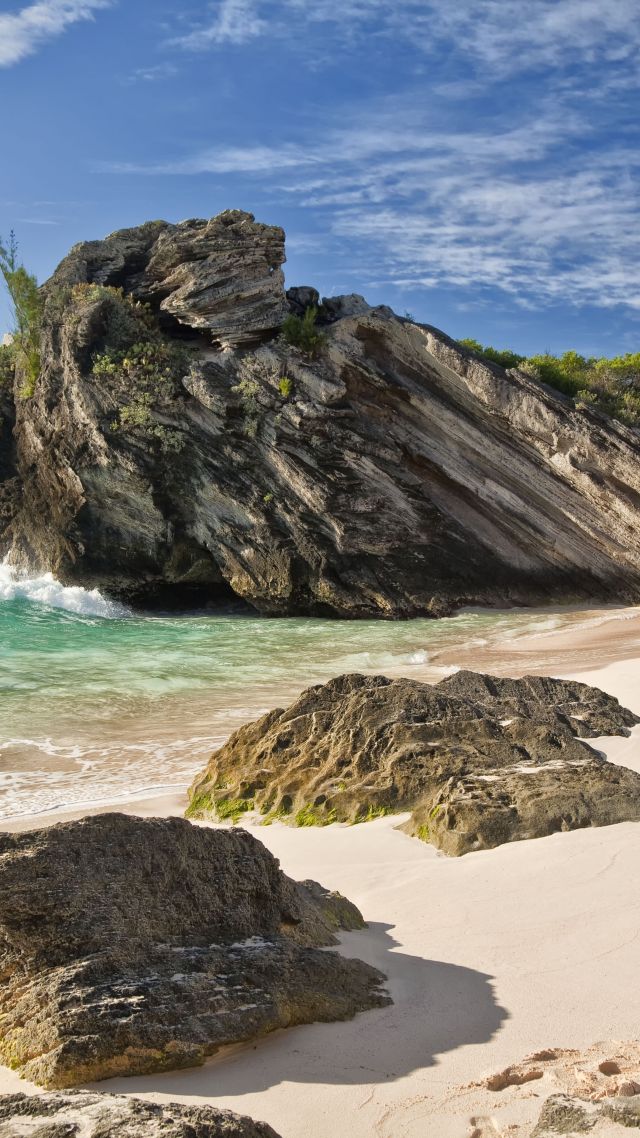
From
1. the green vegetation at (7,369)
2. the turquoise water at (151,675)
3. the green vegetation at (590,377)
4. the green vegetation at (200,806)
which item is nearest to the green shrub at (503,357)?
the green vegetation at (590,377)

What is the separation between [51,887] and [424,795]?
122 inches

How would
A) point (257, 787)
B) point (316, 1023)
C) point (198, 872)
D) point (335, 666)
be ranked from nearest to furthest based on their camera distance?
point (316, 1023) < point (198, 872) < point (257, 787) < point (335, 666)

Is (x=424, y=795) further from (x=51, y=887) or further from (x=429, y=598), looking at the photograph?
(x=429, y=598)

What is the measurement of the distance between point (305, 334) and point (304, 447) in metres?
2.63

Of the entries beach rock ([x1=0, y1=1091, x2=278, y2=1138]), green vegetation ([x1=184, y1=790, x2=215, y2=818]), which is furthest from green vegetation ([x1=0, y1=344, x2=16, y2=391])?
beach rock ([x1=0, y1=1091, x2=278, y2=1138])

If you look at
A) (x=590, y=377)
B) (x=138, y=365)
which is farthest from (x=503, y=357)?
(x=138, y=365)

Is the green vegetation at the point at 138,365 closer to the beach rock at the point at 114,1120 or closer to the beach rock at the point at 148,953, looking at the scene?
the beach rock at the point at 148,953

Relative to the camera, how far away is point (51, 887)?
121 inches

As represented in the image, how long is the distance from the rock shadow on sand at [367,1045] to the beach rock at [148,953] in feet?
0.17

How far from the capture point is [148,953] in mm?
3027

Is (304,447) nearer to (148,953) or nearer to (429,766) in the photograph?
(429,766)

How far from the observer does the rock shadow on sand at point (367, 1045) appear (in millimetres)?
2654

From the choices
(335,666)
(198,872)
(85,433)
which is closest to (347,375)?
(85,433)

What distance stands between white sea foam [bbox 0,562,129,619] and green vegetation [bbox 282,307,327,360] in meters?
8.38
